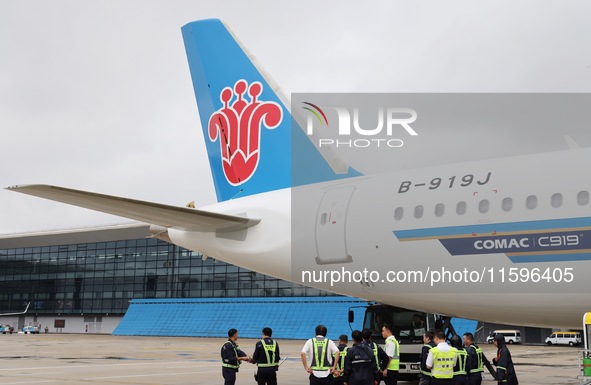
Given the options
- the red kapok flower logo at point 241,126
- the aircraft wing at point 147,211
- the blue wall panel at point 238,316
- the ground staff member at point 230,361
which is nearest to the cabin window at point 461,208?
the aircraft wing at point 147,211

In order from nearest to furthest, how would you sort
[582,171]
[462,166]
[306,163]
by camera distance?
[582,171] < [462,166] < [306,163]

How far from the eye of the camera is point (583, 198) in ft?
32.0

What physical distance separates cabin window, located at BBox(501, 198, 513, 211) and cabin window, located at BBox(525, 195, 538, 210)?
0.26 metres

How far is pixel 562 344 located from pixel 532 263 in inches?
1995

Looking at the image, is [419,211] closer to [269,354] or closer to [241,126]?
[269,354]

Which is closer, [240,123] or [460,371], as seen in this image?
[460,371]

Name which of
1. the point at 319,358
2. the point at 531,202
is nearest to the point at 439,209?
the point at 531,202

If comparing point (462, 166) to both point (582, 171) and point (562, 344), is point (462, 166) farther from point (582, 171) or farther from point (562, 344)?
point (562, 344)

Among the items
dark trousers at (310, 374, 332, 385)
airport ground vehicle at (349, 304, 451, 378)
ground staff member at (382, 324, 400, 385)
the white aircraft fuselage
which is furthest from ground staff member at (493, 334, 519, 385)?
airport ground vehicle at (349, 304, 451, 378)

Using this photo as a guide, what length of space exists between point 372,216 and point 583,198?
3769mm

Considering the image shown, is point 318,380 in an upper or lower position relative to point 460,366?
lower

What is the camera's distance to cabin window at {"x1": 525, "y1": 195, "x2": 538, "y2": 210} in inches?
401

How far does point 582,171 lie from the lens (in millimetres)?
10016

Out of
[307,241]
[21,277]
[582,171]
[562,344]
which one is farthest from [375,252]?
[21,277]
